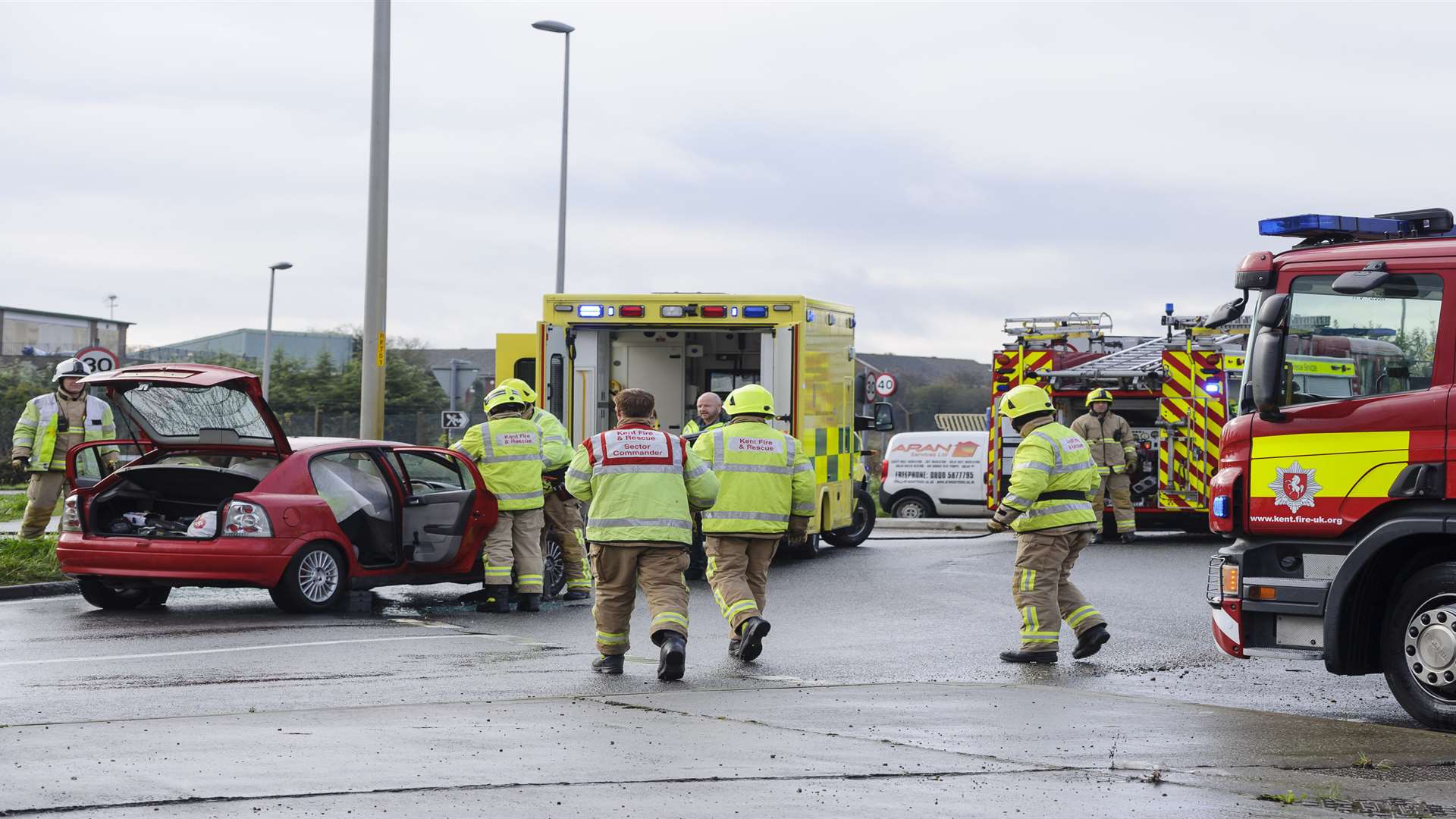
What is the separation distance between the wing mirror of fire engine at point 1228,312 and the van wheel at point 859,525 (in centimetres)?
1055

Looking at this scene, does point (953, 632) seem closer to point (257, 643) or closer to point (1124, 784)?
point (257, 643)

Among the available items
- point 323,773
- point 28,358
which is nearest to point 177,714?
point 323,773

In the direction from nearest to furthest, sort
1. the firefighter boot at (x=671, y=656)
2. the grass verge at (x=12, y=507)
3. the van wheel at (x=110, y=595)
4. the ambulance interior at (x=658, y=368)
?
the firefighter boot at (x=671, y=656)
the van wheel at (x=110, y=595)
the ambulance interior at (x=658, y=368)
the grass verge at (x=12, y=507)

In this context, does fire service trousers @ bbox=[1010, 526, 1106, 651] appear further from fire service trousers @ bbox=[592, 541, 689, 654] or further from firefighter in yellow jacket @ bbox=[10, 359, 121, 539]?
firefighter in yellow jacket @ bbox=[10, 359, 121, 539]

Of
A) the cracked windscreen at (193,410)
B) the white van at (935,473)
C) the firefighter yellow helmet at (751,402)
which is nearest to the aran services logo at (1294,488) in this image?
the firefighter yellow helmet at (751,402)

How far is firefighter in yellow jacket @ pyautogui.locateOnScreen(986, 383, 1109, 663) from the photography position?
10094 millimetres

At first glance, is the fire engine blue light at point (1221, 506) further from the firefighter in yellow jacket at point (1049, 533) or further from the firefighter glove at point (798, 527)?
the firefighter glove at point (798, 527)

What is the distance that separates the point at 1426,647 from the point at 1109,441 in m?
11.9

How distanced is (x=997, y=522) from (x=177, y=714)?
479 centimetres

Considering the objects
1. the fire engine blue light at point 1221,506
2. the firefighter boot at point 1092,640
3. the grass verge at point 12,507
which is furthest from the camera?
the grass verge at point 12,507

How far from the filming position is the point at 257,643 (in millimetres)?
10367

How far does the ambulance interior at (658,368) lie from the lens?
16.6m

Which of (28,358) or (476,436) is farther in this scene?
(28,358)

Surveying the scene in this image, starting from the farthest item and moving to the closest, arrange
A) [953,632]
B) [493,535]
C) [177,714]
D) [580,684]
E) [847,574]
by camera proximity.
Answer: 1. [847,574]
2. [493,535]
3. [953,632]
4. [580,684]
5. [177,714]
